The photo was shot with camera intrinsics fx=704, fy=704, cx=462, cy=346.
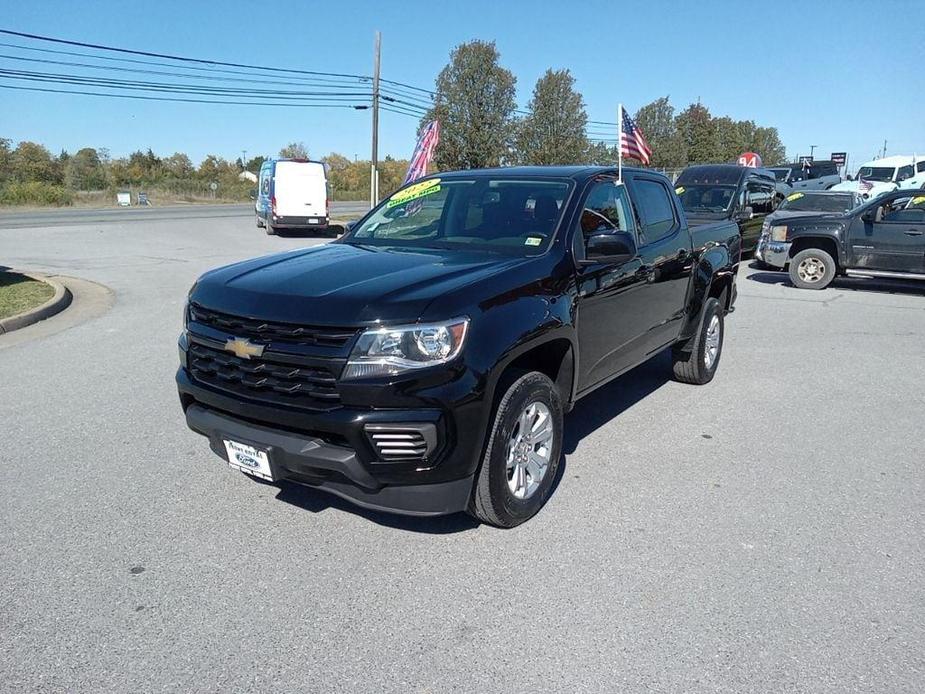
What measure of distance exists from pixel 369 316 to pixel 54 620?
71.0 inches

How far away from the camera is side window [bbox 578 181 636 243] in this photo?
4352 mm

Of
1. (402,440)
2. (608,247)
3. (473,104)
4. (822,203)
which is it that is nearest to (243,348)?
(402,440)

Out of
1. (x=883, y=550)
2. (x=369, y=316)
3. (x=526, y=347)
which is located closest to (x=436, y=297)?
(x=369, y=316)

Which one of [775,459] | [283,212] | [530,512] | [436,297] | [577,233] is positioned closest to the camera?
[436,297]

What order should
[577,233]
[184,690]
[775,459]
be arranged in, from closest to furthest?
1. [184,690]
2. [577,233]
3. [775,459]

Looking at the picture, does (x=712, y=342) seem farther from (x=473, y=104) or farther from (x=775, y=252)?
(x=473, y=104)

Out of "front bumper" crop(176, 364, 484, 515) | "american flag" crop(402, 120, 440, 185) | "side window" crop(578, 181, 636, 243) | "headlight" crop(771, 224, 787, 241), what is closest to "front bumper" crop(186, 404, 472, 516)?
Answer: "front bumper" crop(176, 364, 484, 515)

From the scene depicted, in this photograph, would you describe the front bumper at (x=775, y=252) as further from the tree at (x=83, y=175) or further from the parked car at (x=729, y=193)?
the tree at (x=83, y=175)

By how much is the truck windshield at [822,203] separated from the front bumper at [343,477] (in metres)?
14.9

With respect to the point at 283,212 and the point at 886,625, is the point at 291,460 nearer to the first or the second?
the point at 886,625

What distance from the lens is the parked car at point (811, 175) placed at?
28.6 metres

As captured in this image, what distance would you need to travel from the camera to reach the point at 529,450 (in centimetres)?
371

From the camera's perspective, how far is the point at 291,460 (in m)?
3.15

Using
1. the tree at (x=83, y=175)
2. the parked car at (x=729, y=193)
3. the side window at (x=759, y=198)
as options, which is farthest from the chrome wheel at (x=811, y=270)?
the tree at (x=83, y=175)
